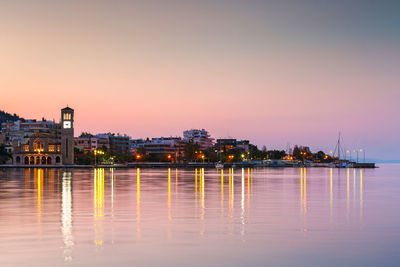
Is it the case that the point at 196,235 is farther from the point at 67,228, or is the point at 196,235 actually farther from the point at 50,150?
the point at 50,150

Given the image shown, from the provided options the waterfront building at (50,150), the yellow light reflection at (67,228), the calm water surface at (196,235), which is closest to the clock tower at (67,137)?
the waterfront building at (50,150)

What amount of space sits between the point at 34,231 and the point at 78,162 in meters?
178

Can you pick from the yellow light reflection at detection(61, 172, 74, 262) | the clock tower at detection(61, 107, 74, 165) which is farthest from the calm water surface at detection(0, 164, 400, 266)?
the clock tower at detection(61, 107, 74, 165)

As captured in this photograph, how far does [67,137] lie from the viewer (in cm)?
18138

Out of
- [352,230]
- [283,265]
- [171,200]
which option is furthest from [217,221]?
[171,200]

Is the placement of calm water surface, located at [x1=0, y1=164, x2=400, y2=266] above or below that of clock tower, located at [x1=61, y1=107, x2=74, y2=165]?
below

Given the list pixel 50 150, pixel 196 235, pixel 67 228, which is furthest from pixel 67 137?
pixel 196 235

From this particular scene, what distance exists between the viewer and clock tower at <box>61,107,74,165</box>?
181 meters

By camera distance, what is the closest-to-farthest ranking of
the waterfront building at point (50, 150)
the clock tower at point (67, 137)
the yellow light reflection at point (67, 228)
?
the yellow light reflection at point (67, 228) → the waterfront building at point (50, 150) → the clock tower at point (67, 137)

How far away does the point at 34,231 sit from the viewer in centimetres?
2130

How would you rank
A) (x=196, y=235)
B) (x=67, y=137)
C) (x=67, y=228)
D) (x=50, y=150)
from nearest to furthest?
(x=196, y=235) → (x=67, y=228) → (x=67, y=137) → (x=50, y=150)

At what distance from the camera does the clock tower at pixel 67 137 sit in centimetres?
18100

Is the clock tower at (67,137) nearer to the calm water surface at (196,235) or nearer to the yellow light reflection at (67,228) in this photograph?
the yellow light reflection at (67,228)

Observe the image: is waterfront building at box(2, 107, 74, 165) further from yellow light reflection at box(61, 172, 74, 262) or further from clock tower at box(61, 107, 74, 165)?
yellow light reflection at box(61, 172, 74, 262)
